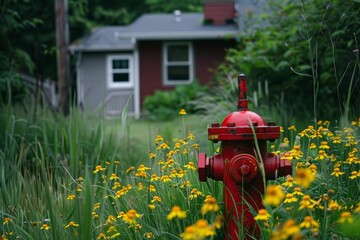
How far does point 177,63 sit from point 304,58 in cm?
1438

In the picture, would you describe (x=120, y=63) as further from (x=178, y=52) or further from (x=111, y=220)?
(x=111, y=220)

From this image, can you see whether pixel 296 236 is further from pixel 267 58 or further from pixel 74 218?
pixel 267 58

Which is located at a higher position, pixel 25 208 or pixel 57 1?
pixel 57 1

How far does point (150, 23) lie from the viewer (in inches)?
913

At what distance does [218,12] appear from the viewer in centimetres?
2233

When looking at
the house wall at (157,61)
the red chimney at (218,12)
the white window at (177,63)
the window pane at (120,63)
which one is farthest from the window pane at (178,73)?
the window pane at (120,63)

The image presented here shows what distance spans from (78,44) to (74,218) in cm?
2096

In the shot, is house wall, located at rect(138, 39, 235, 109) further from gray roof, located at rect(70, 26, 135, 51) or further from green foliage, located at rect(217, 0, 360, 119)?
green foliage, located at rect(217, 0, 360, 119)

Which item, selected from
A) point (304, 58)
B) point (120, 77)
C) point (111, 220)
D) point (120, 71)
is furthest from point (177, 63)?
point (111, 220)

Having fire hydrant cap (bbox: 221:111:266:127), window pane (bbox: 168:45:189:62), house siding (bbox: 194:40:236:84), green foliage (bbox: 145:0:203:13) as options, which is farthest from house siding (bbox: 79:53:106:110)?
fire hydrant cap (bbox: 221:111:266:127)

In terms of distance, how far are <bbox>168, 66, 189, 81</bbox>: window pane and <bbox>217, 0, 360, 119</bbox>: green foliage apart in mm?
12743

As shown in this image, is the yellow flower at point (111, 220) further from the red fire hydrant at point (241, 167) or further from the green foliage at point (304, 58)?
the green foliage at point (304, 58)

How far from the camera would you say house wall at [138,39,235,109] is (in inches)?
848

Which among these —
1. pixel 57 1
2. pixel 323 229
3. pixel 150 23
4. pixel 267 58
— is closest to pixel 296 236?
pixel 323 229
